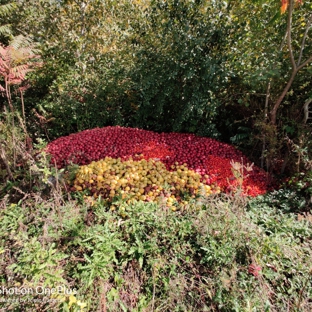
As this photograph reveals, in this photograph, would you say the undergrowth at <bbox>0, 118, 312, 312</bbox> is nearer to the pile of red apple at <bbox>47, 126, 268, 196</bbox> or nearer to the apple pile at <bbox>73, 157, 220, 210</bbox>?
the apple pile at <bbox>73, 157, 220, 210</bbox>

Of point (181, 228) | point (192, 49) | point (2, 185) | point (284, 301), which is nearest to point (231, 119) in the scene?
point (192, 49)

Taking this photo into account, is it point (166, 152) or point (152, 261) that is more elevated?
point (166, 152)

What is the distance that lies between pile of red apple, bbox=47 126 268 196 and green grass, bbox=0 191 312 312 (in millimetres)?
849

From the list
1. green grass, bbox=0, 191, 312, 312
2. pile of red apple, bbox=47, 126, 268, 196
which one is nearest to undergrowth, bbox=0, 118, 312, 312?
green grass, bbox=0, 191, 312, 312

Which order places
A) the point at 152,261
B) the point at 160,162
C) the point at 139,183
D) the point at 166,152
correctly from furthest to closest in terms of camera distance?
1. the point at 166,152
2. the point at 160,162
3. the point at 139,183
4. the point at 152,261

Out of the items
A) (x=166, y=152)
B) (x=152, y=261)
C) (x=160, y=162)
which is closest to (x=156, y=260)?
(x=152, y=261)

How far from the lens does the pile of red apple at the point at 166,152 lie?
2752 millimetres

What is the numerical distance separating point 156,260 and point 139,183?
2.90 ft

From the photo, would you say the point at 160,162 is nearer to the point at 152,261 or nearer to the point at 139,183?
the point at 139,183

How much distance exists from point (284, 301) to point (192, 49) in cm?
329

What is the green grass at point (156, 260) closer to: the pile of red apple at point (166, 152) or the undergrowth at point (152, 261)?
the undergrowth at point (152, 261)

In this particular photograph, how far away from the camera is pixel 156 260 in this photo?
160 cm

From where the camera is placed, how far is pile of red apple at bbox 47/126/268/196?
9.03ft

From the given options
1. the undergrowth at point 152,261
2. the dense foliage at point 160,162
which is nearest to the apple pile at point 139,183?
the dense foliage at point 160,162
